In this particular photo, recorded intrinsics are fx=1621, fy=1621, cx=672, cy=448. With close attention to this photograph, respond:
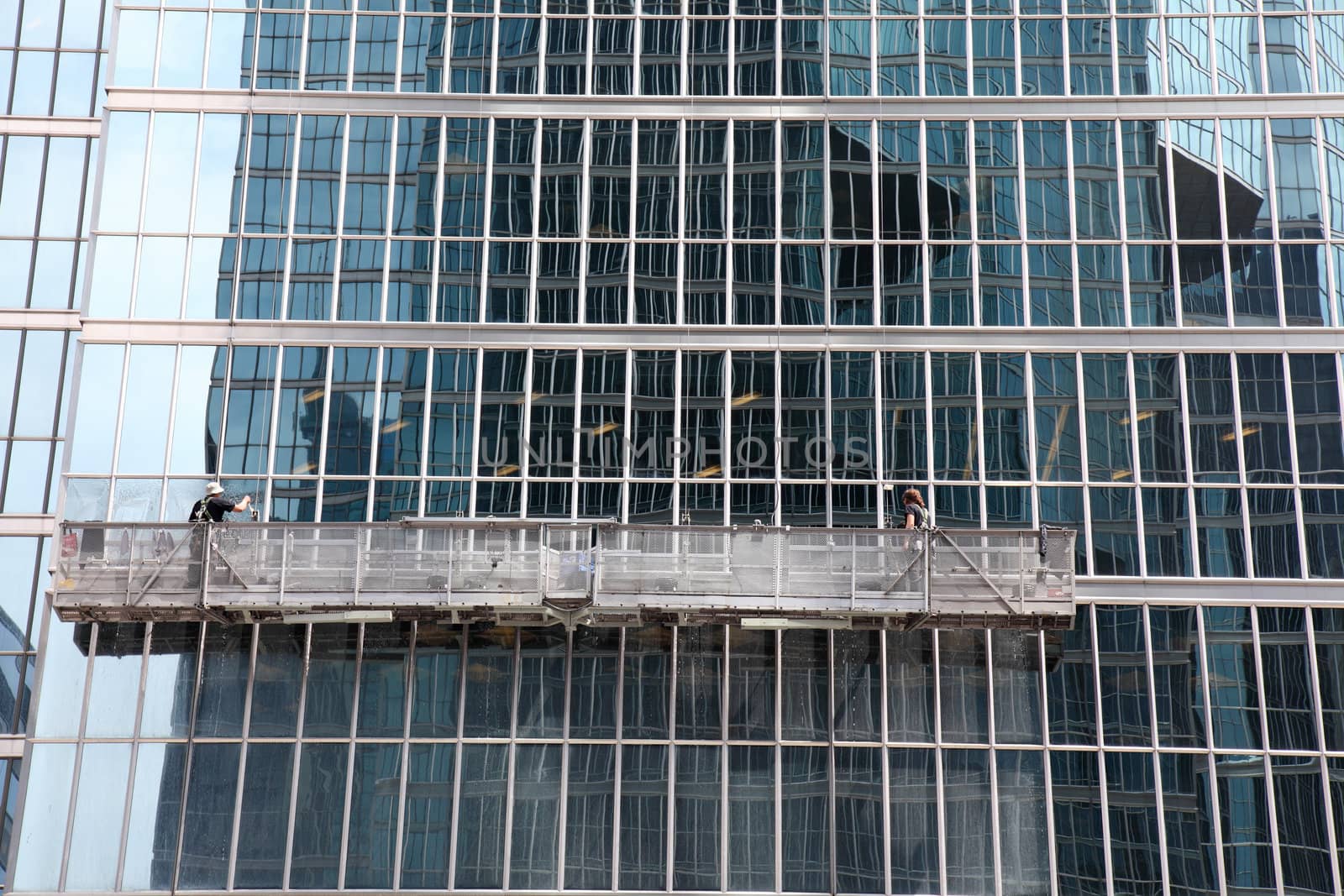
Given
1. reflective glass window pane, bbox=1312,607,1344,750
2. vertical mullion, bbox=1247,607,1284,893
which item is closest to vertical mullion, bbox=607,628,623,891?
vertical mullion, bbox=1247,607,1284,893

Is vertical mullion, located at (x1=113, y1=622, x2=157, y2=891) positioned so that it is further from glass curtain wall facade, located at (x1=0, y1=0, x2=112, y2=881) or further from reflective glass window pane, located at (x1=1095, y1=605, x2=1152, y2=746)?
reflective glass window pane, located at (x1=1095, y1=605, x2=1152, y2=746)

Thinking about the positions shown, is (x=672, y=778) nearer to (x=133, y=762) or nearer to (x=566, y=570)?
(x=566, y=570)

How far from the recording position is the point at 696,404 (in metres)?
38.1

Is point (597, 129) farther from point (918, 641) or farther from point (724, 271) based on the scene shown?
point (918, 641)

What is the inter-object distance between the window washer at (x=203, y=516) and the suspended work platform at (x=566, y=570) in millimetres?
58

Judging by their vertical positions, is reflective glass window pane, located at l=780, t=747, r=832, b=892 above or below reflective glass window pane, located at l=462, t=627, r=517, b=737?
below

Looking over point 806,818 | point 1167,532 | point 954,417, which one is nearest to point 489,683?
point 806,818

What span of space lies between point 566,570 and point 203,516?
8056mm

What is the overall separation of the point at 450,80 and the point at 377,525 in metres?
11.8

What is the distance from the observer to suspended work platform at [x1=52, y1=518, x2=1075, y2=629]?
3497 centimetres

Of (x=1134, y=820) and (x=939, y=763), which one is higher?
(x=939, y=763)

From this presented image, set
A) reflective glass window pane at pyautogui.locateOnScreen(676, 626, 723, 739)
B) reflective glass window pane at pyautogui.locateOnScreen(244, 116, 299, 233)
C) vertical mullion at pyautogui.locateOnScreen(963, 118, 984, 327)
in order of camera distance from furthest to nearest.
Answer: reflective glass window pane at pyautogui.locateOnScreen(244, 116, 299, 233), vertical mullion at pyautogui.locateOnScreen(963, 118, 984, 327), reflective glass window pane at pyautogui.locateOnScreen(676, 626, 723, 739)

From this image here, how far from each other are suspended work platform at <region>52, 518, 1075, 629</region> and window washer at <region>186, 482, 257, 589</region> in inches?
2.3

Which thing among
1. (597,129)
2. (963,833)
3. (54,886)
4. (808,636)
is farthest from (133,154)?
(963,833)
